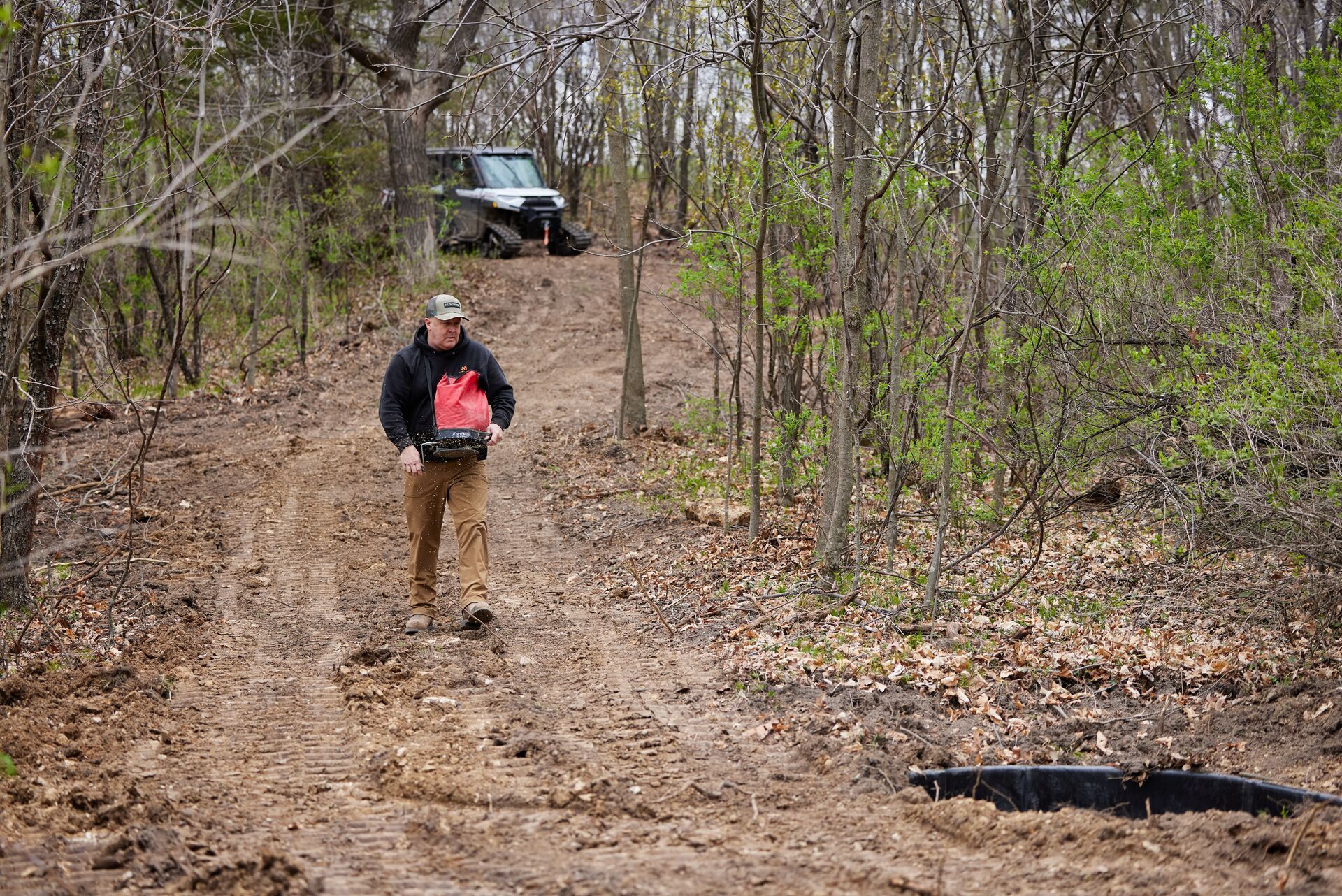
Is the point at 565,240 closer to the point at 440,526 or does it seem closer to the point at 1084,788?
the point at 440,526

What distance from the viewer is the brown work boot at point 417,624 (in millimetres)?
6637

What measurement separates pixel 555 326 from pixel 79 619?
14.0 metres

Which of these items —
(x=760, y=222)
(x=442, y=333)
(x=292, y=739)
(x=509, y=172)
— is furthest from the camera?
(x=509, y=172)

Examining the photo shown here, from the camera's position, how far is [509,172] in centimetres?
2558

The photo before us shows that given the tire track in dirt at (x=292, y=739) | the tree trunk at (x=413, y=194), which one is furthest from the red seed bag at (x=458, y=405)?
the tree trunk at (x=413, y=194)

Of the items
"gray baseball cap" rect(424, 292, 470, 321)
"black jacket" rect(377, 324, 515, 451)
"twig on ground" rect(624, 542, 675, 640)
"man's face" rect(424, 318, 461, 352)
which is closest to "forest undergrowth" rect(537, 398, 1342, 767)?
"twig on ground" rect(624, 542, 675, 640)

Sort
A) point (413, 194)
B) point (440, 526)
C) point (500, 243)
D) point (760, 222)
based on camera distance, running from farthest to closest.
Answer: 1. point (500, 243)
2. point (413, 194)
3. point (760, 222)
4. point (440, 526)

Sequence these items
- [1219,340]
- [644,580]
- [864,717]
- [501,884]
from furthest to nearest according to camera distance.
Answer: [644,580] < [1219,340] < [864,717] < [501,884]

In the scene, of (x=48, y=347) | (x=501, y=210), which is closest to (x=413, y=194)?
(x=501, y=210)

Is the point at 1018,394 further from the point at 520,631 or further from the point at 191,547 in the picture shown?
the point at 191,547

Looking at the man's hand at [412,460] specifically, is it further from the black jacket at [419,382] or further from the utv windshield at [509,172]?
the utv windshield at [509,172]

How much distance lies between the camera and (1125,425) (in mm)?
7070

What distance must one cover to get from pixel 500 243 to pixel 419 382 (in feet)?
60.2

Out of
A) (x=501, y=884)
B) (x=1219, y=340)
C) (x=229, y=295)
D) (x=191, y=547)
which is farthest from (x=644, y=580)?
(x=229, y=295)
